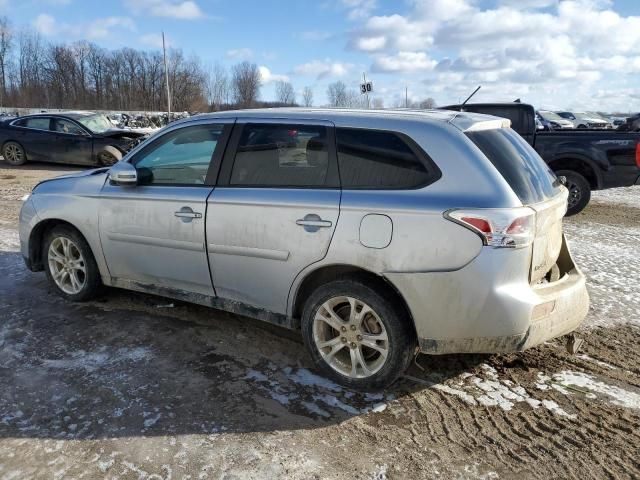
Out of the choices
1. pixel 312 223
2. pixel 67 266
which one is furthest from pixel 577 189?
pixel 67 266

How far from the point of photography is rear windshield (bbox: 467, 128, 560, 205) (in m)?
3.10

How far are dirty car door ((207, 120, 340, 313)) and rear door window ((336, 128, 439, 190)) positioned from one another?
0.09 m

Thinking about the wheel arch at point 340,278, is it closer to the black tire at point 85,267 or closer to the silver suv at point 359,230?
the silver suv at point 359,230

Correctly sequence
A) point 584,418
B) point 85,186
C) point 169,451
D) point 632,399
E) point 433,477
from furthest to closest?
point 85,186 → point 632,399 → point 584,418 → point 169,451 → point 433,477

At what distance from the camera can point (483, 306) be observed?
2.93 meters

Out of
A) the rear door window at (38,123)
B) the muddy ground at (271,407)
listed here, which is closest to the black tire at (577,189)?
the muddy ground at (271,407)

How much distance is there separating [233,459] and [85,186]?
9.36 ft

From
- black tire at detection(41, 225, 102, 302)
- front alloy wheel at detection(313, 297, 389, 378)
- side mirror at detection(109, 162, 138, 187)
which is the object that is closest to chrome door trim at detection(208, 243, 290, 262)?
front alloy wheel at detection(313, 297, 389, 378)

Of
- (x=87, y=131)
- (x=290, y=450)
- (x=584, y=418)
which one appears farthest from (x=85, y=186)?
(x=87, y=131)

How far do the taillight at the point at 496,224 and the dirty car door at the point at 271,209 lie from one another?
766mm

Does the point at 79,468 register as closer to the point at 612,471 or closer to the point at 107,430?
the point at 107,430

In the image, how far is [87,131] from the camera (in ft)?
44.8

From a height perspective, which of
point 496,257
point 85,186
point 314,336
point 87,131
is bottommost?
point 314,336

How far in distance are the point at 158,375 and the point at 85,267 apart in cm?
160
